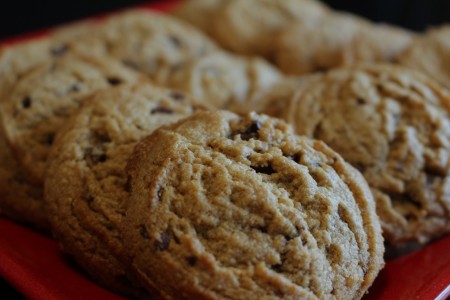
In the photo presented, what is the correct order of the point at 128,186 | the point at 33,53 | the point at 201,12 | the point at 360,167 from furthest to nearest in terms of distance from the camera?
the point at 201,12 → the point at 33,53 → the point at 360,167 → the point at 128,186

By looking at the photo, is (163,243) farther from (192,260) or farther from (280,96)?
(280,96)

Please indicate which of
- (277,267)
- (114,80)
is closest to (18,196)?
(114,80)

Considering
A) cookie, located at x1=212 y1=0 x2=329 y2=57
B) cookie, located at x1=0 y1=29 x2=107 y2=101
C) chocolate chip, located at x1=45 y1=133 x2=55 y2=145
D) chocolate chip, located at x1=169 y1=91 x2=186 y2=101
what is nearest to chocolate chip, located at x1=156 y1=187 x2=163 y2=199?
chocolate chip, located at x1=169 y1=91 x2=186 y2=101

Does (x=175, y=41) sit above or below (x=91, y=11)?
above

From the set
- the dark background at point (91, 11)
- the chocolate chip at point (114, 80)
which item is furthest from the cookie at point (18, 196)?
the dark background at point (91, 11)

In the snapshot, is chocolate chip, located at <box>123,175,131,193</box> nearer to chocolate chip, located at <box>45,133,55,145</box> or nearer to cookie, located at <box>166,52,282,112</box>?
A: chocolate chip, located at <box>45,133,55,145</box>

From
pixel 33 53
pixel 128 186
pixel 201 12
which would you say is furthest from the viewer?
pixel 201 12

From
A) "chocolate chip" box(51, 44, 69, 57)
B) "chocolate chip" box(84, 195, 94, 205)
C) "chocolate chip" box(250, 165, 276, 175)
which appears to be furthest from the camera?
"chocolate chip" box(51, 44, 69, 57)

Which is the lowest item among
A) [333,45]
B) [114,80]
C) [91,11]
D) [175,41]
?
[91,11]
